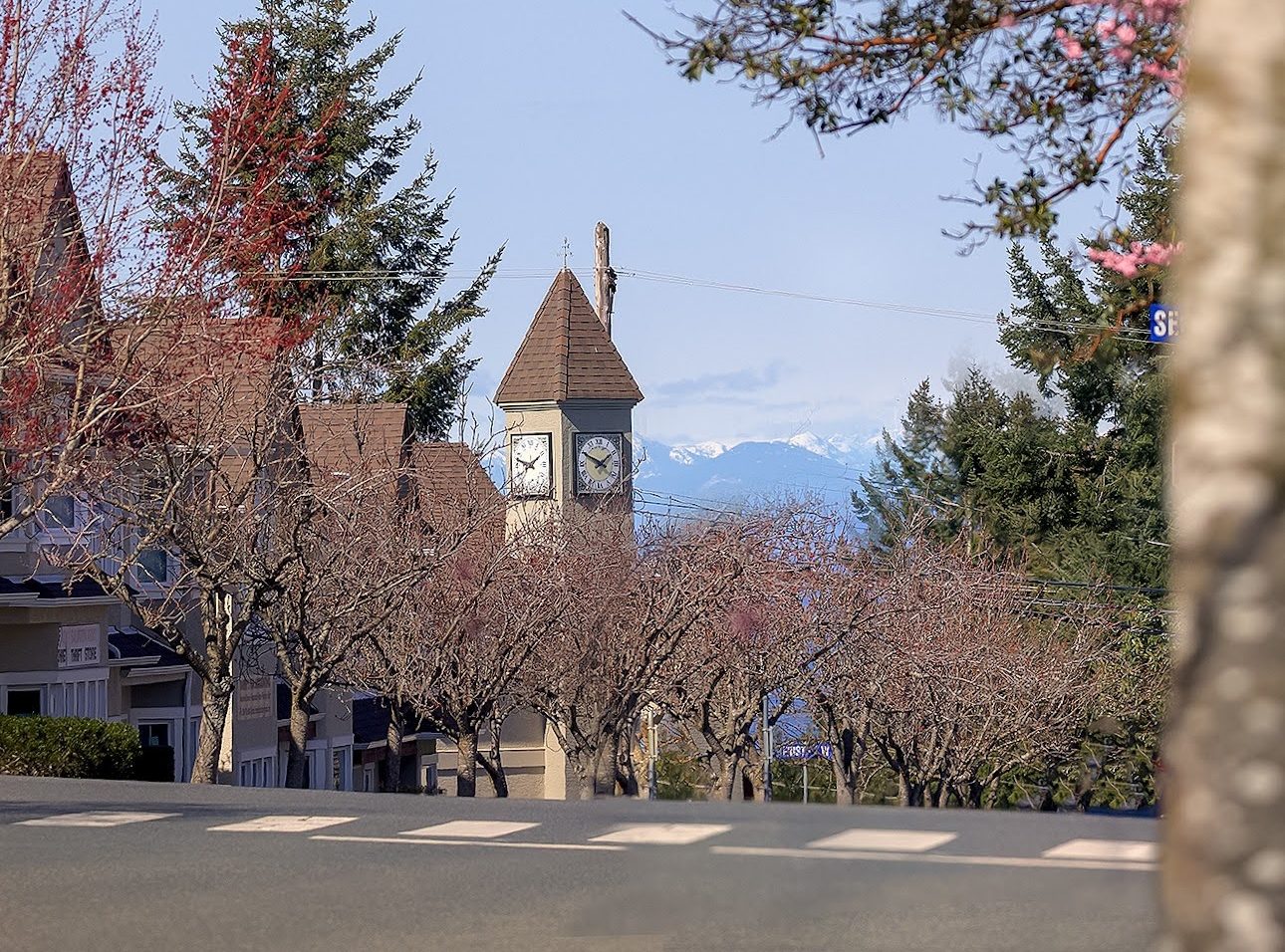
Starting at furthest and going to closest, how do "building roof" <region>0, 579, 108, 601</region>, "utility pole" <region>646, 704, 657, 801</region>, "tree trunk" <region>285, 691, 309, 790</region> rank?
"utility pole" <region>646, 704, 657, 801</region> → "building roof" <region>0, 579, 108, 601</region> → "tree trunk" <region>285, 691, 309, 790</region>

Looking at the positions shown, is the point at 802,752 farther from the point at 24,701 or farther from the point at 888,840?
the point at 888,840

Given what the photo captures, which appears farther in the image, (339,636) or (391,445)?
(391,445)

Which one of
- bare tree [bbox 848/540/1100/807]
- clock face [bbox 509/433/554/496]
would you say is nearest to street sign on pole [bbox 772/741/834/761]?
bare tree [bbox 848/540/1100/807]

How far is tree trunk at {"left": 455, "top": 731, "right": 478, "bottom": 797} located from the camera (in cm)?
2769

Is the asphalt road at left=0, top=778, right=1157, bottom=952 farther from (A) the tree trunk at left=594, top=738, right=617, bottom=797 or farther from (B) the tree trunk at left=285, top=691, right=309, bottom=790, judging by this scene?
(A) the tree trunk at left=594, top=738, right=617, bottom=797

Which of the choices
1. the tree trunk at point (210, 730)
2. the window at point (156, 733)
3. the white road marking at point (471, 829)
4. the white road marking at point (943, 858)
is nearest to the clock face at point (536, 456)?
the window at point (156, 733)

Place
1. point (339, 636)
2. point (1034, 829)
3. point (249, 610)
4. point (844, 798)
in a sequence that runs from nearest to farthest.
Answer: point (1034, 829)
point (249, 610)
point (339, 636)
point (844, 798)

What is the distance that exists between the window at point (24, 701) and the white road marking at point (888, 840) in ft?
83.8

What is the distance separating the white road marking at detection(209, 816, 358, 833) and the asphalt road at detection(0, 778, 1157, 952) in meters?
0.04

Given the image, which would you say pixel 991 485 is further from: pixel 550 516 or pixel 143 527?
pixel 143 527

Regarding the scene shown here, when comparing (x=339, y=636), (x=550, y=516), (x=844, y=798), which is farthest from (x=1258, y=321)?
(x=844, y=798)

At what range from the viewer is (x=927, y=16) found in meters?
10.2

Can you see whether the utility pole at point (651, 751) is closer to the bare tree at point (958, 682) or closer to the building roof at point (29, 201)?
the bare tree at point (958, 682)

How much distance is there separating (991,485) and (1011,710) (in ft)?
56.3
